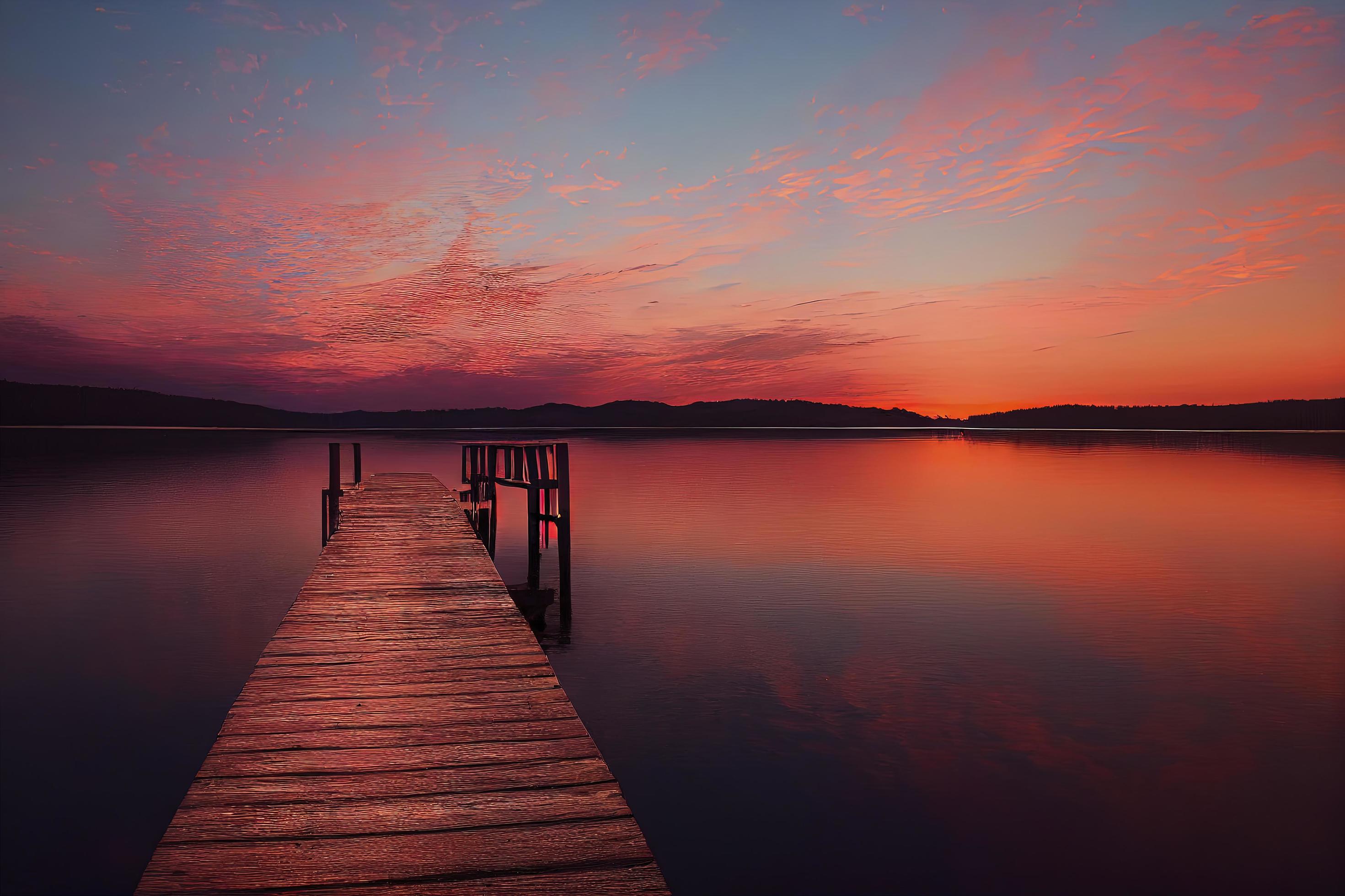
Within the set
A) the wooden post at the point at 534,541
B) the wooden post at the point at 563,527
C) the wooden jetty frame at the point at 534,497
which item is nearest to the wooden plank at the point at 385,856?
the wooden jetty frame at the point at 534,497

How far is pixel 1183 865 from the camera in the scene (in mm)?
6938

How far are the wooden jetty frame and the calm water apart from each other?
134cm

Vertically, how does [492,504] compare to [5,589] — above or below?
above

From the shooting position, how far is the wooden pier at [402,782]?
10.3ft

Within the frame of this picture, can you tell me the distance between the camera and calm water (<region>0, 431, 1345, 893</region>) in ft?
23.9

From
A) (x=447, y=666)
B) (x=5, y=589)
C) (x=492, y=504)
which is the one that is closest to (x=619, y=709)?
(x=447, y=666)

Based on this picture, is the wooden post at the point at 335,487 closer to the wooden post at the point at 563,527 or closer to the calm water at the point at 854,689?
the calm water at the point at 854,689

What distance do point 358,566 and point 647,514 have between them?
2257cm

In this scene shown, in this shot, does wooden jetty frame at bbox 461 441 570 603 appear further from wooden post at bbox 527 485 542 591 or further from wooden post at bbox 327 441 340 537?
wooden post at bbox 327 441 340 537

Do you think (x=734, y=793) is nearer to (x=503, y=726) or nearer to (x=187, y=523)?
(x=503, y=726)

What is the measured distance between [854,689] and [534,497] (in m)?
9.62

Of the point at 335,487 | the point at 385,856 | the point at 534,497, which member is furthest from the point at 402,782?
the point at 335,487

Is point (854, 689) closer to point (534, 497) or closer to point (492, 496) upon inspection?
point (534, 497)

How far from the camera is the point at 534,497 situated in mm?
18328
